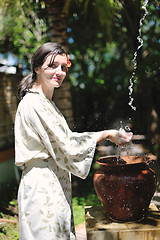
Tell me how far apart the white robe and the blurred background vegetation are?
2836 millimetres

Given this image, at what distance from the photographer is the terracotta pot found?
1957mm

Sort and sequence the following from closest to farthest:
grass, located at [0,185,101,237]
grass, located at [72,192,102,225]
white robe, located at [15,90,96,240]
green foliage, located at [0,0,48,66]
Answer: white robe, located at [15,90,96,240] < grass, located at [0,185,101,237] < grass, located at [72,192,102,225] < green foliage, located at [0,0,48,66]

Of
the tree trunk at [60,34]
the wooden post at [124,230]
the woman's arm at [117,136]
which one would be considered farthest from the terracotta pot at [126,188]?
the tree trunk at [60,34]

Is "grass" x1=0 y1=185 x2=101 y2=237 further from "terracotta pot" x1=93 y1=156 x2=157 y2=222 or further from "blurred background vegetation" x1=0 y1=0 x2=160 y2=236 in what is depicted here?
"terracotta pot" x1=93 y1=156 x2=157 y2=222

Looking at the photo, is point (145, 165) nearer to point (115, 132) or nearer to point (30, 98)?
point (115, 132)

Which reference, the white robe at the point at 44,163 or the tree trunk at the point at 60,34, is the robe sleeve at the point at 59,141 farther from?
the tree trunk at the point at 60,34

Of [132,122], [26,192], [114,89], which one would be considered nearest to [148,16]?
[132,122]

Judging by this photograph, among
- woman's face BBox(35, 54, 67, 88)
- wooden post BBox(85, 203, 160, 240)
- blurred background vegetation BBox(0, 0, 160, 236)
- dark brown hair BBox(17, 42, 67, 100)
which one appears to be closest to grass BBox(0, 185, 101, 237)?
A: blurred background vegetation BBox(0, 0, 160, 236)

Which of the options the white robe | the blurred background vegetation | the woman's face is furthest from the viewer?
the blurred background vegetation

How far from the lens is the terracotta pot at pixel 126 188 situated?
1.96 metres

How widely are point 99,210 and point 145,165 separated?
631mm

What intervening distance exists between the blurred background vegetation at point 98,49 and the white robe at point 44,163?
9.31ft

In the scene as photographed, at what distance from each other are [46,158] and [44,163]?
34 millimetres

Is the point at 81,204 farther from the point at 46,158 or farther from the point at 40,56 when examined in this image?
the point at 40,56
